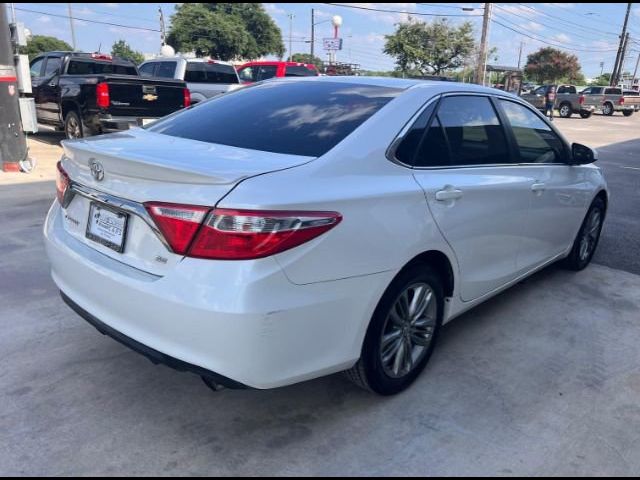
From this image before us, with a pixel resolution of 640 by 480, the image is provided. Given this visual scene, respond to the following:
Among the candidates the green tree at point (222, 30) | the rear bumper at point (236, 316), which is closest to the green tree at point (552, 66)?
the green tree at point (222, 30)

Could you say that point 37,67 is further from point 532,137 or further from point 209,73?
point 532,137

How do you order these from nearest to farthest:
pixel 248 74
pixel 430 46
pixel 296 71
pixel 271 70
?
pixel 296 71
pixel 271 70
pixel 248 74
pixel 430 46

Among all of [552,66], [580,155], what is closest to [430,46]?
[552,66]

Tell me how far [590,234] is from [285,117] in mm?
3415

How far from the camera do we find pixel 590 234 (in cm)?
493

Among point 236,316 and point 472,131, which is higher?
point 472,131

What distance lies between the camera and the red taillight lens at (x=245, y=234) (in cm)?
202

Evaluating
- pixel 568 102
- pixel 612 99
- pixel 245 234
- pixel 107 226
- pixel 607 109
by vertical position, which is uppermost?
pixel 245 234

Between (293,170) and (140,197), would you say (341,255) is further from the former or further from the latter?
(140,197)

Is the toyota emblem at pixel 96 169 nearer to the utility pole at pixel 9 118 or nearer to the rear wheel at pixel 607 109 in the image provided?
the utility pole at pixel 9 118

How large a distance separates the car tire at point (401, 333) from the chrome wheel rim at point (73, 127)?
9233mm

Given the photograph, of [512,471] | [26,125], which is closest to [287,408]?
[512,471]

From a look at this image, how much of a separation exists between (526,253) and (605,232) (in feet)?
10.4

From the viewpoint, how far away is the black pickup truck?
935cm
